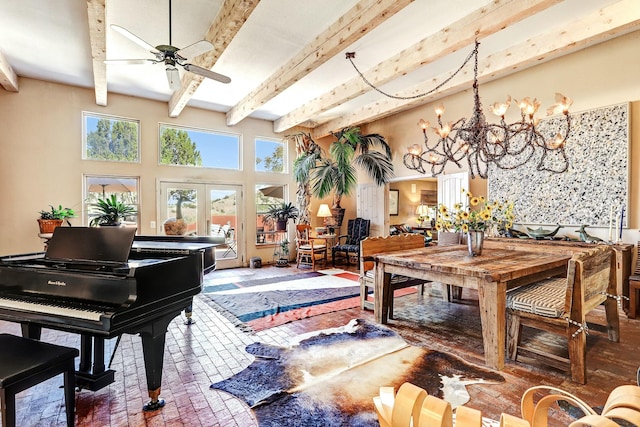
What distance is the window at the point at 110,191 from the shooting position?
546 centimetres

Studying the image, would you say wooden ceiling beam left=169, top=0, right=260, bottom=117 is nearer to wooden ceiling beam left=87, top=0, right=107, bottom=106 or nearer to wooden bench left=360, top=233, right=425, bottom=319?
wooden ceiling beam left=87, top=0, right=107, bottom=106

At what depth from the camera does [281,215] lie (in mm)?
7121

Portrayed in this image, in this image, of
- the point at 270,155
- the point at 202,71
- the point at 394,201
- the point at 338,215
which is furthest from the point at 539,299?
the point at 394,201

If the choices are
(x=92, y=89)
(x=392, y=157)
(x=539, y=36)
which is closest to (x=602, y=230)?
(x=539, y=36)

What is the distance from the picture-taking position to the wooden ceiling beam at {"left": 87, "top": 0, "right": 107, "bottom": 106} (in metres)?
2.78

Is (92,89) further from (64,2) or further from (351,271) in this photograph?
(351,271)

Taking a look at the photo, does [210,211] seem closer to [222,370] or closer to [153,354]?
[222,370]

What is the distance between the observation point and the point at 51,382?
7.69 ft

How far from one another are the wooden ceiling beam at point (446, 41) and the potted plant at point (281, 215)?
8.23ft

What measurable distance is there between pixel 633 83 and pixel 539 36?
1250 mm

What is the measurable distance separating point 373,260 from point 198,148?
4512 millimetres

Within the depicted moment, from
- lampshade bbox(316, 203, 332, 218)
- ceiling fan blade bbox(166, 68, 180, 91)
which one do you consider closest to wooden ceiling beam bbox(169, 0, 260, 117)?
ceiling fan blade bbox(166, 68, 180, 91)

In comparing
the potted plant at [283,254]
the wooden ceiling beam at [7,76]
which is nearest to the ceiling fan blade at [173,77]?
the wooden ceiling beam at [7,76]

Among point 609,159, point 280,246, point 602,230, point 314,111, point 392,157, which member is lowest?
point 280,246
